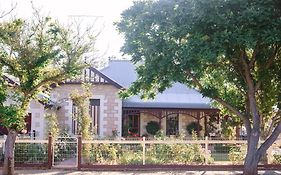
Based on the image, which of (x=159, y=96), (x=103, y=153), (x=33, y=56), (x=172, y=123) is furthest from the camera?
(x=172, y=123)

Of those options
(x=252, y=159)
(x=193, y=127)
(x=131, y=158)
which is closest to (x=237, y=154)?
(x=252, y=159)

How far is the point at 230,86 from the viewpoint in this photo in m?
17.4

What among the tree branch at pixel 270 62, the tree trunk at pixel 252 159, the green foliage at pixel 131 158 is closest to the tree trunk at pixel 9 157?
the green foliage at pixel 131 158

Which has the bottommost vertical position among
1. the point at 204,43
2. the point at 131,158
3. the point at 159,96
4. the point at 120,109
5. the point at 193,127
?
the point at 131,158

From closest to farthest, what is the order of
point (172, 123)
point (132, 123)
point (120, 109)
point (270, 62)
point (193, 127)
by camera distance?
point (270, 62) → point (120, 109) → point (193, 127) → point (132, 123) → point (172, 123)

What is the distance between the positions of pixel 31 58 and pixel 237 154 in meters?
8.80

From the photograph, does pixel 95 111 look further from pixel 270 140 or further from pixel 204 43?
pixel 204 43

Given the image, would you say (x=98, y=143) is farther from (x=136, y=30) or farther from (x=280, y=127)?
(x=280, y=127)

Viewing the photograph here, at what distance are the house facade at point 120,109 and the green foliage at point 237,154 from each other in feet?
24.2

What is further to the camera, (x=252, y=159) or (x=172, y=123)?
(x=172, y=123)

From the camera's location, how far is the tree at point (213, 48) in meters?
11.8

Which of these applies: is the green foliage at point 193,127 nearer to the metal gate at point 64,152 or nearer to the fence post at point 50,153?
the metal gate at point 64,152

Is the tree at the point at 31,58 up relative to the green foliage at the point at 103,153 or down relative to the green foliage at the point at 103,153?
up

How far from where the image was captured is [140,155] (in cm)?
1702
